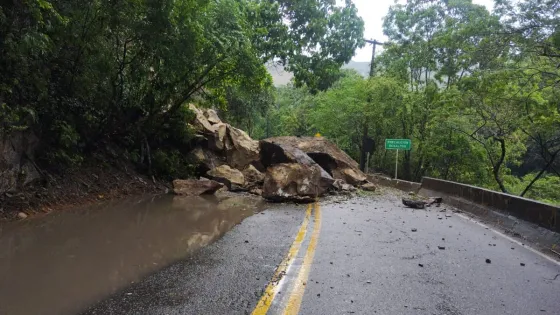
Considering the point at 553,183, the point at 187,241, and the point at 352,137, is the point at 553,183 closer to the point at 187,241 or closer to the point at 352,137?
the point at 352,137

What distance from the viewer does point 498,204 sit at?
896cm

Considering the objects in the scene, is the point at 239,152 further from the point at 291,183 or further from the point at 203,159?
the point at 291,183

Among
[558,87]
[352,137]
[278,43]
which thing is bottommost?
[352,137]

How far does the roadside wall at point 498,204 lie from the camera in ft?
22.8

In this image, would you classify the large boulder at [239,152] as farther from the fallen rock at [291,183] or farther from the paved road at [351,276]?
the paved road at [351,276]

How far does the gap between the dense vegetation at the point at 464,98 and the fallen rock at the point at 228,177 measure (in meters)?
7.57

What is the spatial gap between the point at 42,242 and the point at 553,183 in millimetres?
21276

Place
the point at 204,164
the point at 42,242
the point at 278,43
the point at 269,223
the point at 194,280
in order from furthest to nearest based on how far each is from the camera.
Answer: the point at 278,43
the point at 204,164
the point at 269,223
the point at 42,242
the point at 194,280

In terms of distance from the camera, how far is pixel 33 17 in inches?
299

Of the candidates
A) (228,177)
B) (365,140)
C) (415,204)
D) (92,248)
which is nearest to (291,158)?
(228,177)

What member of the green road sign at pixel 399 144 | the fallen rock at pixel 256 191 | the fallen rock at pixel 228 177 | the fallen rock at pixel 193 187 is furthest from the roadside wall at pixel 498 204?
the fallen rock at pixel 193 187

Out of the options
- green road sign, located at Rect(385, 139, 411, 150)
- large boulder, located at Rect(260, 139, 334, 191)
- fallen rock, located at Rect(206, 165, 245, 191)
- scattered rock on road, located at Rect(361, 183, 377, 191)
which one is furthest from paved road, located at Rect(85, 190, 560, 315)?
green road sign, located at Rect(385, 139, 411, 150)

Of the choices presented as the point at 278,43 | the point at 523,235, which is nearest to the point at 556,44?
the point at 523,235

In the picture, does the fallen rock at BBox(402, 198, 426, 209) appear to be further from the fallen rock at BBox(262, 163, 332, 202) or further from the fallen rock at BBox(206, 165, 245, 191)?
the fallen rock at BBox(206, 165, 245, 191)
